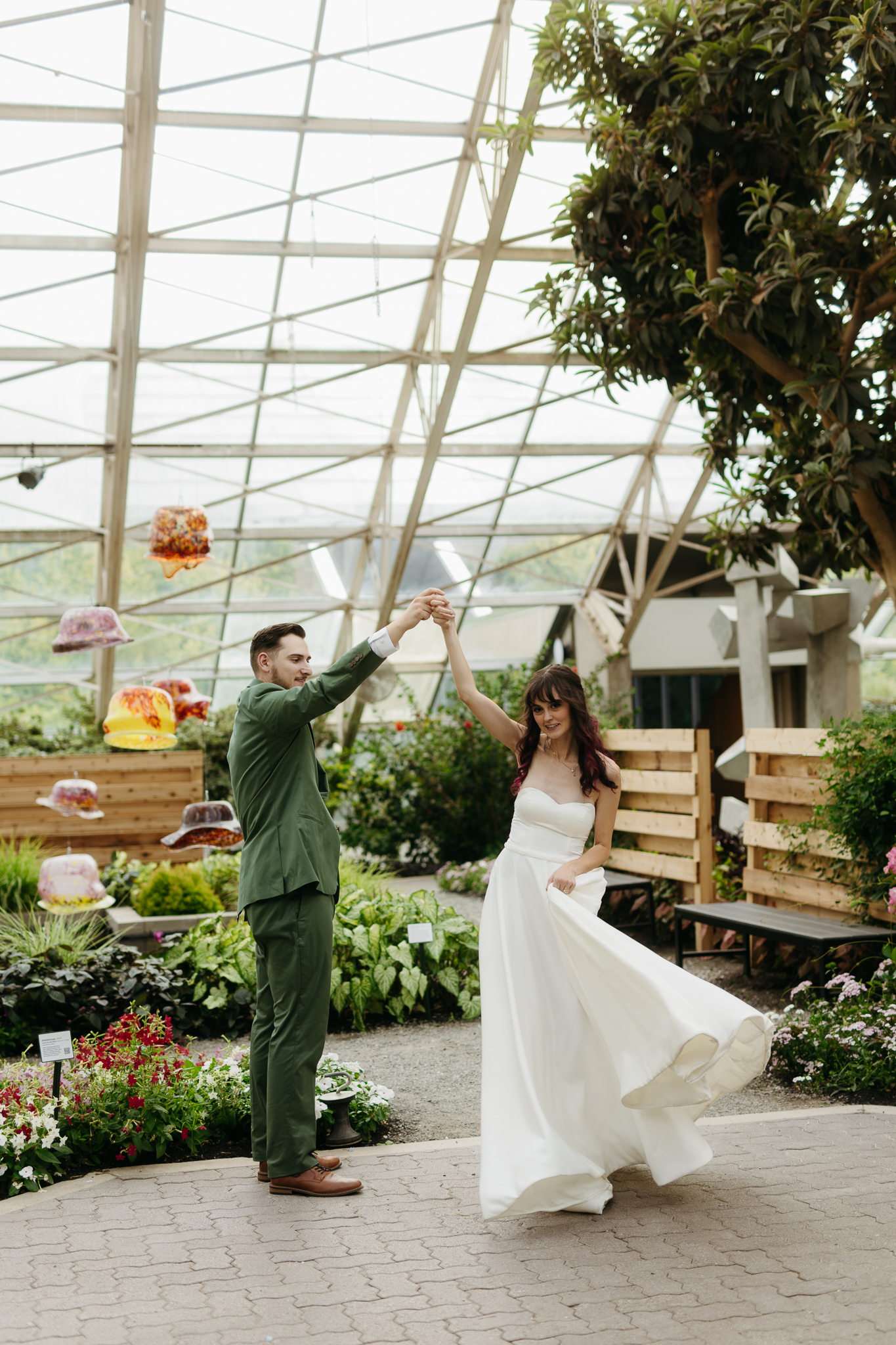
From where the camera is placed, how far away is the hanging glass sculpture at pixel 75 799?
24.6ft

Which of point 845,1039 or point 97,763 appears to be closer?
point 845,1039

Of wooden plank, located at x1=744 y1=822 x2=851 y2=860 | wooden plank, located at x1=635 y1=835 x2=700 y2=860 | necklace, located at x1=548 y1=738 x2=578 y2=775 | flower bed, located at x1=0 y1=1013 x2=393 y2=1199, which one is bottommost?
flower bed, located at x1=0 y1=1013 x2=393 y2=1199

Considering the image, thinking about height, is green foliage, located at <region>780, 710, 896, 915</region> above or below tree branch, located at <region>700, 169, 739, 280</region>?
below

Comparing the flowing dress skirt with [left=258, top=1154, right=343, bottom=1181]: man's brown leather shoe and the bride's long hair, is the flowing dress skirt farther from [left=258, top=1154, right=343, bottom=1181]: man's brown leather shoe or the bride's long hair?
[left=258, top=1154, right=343, bottom=1181]: man's brown leather shoe

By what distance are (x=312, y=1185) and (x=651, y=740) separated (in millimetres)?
4884

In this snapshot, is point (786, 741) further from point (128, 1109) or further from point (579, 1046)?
point (128, 1109)

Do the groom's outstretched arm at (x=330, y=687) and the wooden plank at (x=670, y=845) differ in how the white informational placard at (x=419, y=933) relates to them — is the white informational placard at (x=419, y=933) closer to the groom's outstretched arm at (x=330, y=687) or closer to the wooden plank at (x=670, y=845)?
the wooden plank at (x=670, y=845)

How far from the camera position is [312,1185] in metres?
3.36

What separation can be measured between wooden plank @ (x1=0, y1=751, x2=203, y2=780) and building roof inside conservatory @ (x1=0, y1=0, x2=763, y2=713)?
2.44 m

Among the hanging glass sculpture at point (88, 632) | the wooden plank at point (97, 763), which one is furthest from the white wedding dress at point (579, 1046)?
the wooden plank at point (97, 763)

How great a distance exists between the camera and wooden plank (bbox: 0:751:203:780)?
963cm

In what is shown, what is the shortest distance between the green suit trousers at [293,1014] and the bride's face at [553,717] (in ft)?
2.77

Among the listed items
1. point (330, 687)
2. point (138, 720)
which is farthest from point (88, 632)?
point (330, 687)

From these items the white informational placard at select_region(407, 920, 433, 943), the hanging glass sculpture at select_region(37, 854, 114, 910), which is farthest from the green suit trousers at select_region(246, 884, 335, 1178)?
the hanging glass sculpture at select_region(37, 854, 114, 910)
